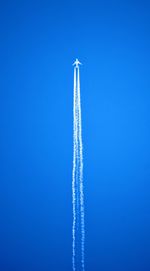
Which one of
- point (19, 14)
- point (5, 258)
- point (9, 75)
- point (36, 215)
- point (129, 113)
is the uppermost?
point (19, 14)

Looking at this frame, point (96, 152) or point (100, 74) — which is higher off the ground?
point (100, 74)

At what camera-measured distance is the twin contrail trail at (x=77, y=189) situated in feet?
8.91

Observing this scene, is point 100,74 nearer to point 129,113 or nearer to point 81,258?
point 129,113

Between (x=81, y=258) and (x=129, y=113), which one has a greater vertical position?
(x=129, y=113)

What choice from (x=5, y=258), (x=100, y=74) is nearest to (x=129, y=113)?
(x=100, y=74)

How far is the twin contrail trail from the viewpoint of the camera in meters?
2.71

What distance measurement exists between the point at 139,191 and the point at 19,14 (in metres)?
1.87

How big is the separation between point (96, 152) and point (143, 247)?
0.95m

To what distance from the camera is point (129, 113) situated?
9.14 feet

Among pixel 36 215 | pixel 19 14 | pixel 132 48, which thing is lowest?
pixel 36 215

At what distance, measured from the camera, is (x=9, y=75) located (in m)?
2.69

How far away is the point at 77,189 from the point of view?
2721 mm

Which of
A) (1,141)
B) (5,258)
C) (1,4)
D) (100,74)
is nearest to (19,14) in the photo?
(1,4)

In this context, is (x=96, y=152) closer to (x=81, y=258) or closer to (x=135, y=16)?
(x=81, y=258)
